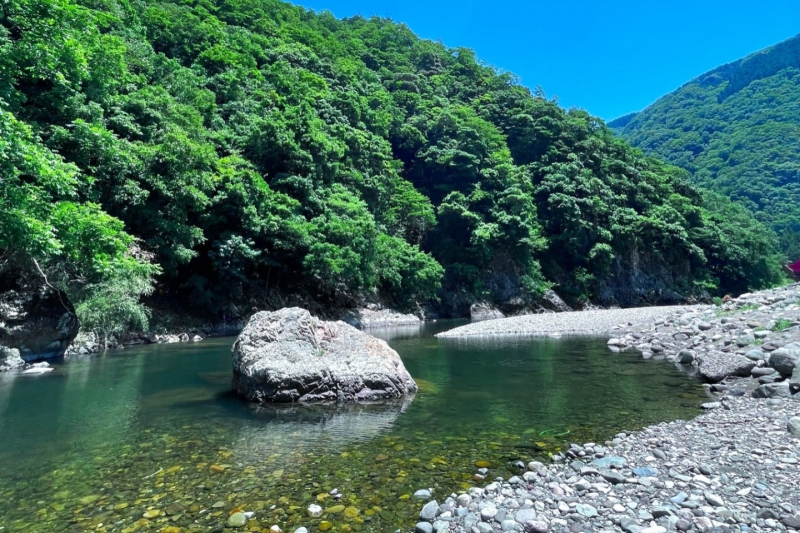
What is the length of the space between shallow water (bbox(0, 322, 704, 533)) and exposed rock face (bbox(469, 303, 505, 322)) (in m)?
33.8

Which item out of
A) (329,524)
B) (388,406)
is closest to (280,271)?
(388,406)

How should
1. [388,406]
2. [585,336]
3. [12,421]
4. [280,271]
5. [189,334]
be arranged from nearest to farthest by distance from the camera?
[12,421] → [388,406] → [585,336] → [189,334] → [280,271]

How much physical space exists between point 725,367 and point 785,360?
1397 mm

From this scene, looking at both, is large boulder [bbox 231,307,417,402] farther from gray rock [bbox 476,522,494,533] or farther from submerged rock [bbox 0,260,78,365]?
submerged rock [bbox 0,260,78,365]

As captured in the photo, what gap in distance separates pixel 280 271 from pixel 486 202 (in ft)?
95.9

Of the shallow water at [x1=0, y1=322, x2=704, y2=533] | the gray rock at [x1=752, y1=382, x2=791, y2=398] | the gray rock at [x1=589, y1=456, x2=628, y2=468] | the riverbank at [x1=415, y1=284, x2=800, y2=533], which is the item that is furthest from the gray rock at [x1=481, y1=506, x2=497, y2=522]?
the gray rock at [x1=752, y1=382, x2=791, y2=398]

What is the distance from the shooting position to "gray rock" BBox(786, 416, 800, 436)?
6531 millimetres

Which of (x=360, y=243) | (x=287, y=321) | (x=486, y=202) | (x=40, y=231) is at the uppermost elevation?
(x=486, y=202)

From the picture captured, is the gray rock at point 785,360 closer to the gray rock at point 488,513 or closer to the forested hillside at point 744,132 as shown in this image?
the gray rock at point 488,513

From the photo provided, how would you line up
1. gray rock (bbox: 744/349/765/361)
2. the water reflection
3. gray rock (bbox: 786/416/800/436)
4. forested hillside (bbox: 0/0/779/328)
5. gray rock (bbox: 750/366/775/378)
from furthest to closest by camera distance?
forested hillside (bbox: 0/0/779/328) < gray rock (bbox: 744/349/765/361) < gray rock (bbox: 750/366/775/378) < the water reflection < gray rock (bbox: 786/416/800/436)

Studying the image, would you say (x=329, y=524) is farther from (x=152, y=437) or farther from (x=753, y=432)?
(x=753, y=432)

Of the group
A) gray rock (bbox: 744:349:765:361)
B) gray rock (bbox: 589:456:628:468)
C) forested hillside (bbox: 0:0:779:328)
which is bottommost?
gray rock (bbox: 589:456:628:468)

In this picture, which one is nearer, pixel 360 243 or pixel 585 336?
pixel 585 336

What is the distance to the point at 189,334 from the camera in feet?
91.2
